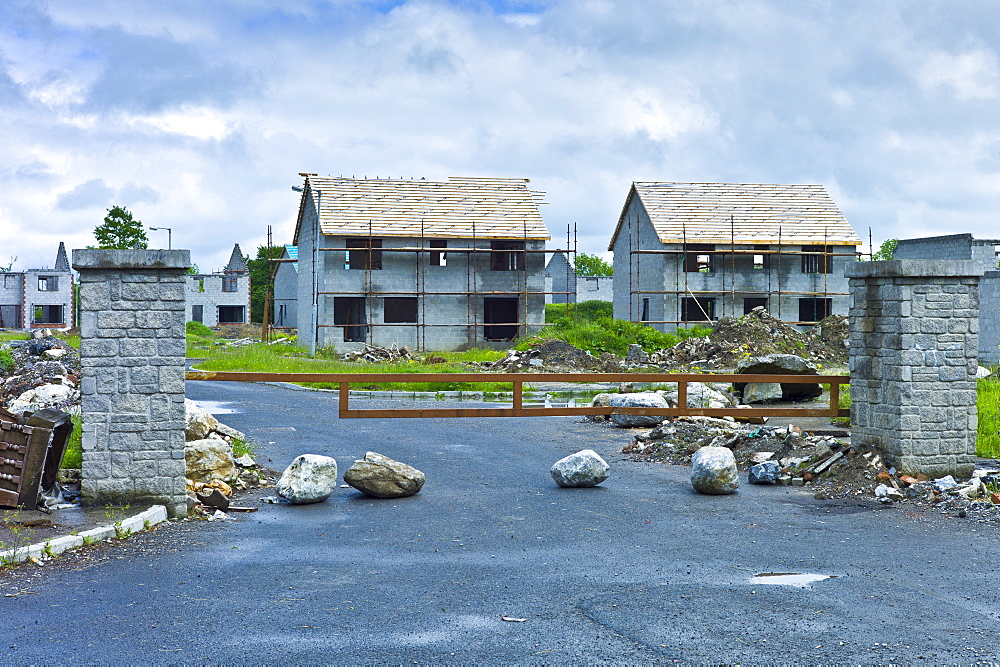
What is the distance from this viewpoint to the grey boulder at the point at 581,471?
38.8 ft

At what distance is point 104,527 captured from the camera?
29.0ft

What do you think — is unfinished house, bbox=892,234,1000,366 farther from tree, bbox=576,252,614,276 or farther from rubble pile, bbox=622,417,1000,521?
tree, bbox=576,252,614,276

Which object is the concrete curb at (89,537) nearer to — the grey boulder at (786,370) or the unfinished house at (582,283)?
the grey boulder at (786,370)

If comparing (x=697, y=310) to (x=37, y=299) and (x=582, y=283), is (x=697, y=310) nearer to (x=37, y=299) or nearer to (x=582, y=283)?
(x=582, y=283)

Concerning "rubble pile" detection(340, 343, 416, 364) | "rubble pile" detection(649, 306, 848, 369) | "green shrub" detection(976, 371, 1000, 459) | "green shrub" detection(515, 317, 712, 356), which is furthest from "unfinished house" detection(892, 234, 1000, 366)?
"rubble pile" detection(340, 343, 416, 364)

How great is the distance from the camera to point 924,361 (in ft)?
37.4

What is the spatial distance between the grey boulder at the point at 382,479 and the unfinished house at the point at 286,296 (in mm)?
48995

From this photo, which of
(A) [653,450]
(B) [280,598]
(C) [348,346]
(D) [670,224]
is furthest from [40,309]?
(B) [280,598]

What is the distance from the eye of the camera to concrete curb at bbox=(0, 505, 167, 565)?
7.91m

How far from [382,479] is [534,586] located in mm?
4214

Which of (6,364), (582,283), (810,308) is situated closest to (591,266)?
(582,283)

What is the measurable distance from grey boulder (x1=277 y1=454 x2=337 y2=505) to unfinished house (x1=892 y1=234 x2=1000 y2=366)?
24.7 m

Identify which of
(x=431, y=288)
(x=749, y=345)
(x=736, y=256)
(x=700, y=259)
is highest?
(x=736, y=256)

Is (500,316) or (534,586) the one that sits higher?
(500,316)
